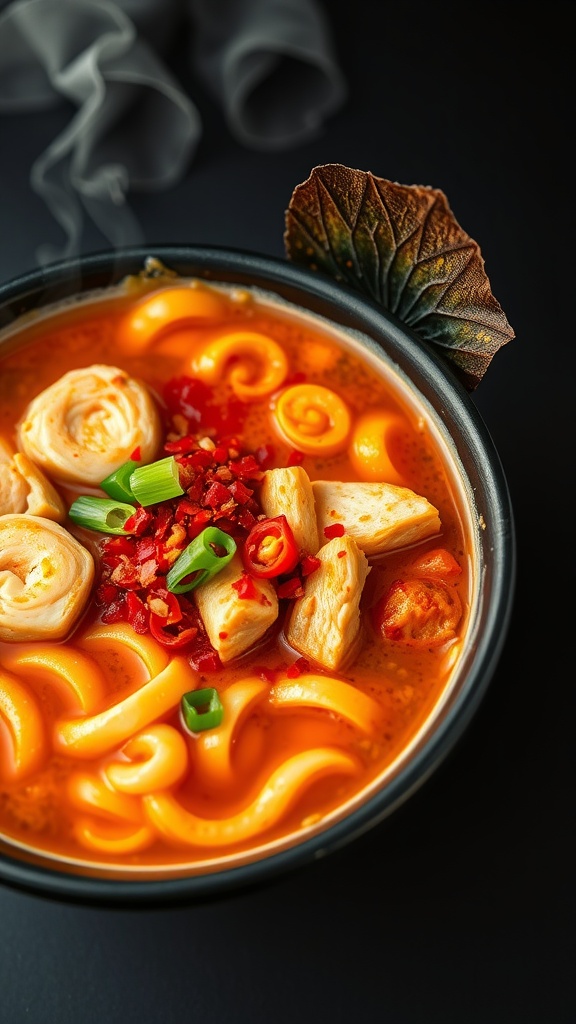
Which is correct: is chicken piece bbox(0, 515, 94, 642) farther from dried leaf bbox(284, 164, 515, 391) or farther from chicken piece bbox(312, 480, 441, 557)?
dried leaf bbox(284, 164, 515, 391)

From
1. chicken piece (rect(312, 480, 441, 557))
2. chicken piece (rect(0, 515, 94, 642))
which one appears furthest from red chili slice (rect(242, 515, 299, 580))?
chicken piece (rect(0, 515, 94, 642))

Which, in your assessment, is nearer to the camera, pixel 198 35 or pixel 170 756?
pixel 170 756

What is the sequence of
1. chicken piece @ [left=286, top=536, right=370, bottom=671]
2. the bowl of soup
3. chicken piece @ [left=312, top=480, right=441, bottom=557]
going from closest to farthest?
1. the bowl of soup
2. chicken piece @ [left=286, top=536, right=370, bottom=671]
3. chicken piece @ [left=312, top=480, right=441, bottom=557]

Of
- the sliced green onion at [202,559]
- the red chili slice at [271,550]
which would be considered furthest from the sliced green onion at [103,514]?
the red chili slice at [271,550]

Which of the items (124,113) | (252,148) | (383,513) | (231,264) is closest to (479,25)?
(252,148)

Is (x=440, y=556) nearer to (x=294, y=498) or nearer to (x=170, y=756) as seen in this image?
(x=294, y=498)

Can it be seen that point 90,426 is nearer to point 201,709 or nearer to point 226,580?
point 226,580

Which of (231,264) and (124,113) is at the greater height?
(124,113)

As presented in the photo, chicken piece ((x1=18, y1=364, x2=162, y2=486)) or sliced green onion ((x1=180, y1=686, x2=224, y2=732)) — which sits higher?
chicken piece ((x1=18, y1=364, x2=162, y2=486))
